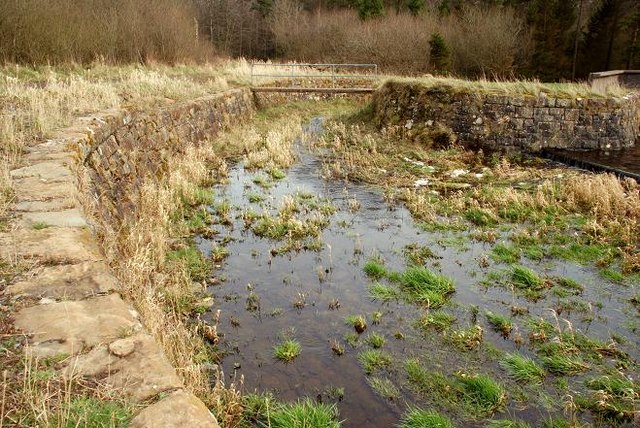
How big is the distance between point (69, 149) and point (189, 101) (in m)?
7.41

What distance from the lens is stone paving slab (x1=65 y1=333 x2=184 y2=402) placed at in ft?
8.33

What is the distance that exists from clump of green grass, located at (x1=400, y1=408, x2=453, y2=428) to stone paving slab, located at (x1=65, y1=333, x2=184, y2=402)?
7.13 ft

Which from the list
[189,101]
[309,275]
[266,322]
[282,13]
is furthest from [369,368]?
[282,13]

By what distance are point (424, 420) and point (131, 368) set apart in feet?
8.12

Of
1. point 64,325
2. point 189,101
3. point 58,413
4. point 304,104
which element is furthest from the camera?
point 304,104

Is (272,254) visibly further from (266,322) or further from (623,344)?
(623,344)

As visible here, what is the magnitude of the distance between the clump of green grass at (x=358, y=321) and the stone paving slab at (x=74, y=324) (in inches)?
110

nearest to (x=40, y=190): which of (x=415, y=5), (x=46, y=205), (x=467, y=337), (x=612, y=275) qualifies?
(x=46, y=205)

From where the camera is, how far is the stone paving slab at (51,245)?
12.1 ft

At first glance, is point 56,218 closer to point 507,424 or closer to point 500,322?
point 507,424

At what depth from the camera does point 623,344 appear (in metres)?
5.12

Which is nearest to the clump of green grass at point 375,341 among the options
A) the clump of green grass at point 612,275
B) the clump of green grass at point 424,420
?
the clump of green grass at point 424,420

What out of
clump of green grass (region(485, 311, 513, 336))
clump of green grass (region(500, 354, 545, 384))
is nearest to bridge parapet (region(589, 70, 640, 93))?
clump of green grass (region(485, 311, 513, 336))

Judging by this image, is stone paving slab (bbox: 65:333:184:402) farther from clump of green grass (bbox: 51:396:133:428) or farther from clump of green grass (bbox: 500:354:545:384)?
clump of green grass (bbox: 500:354:545:384)
